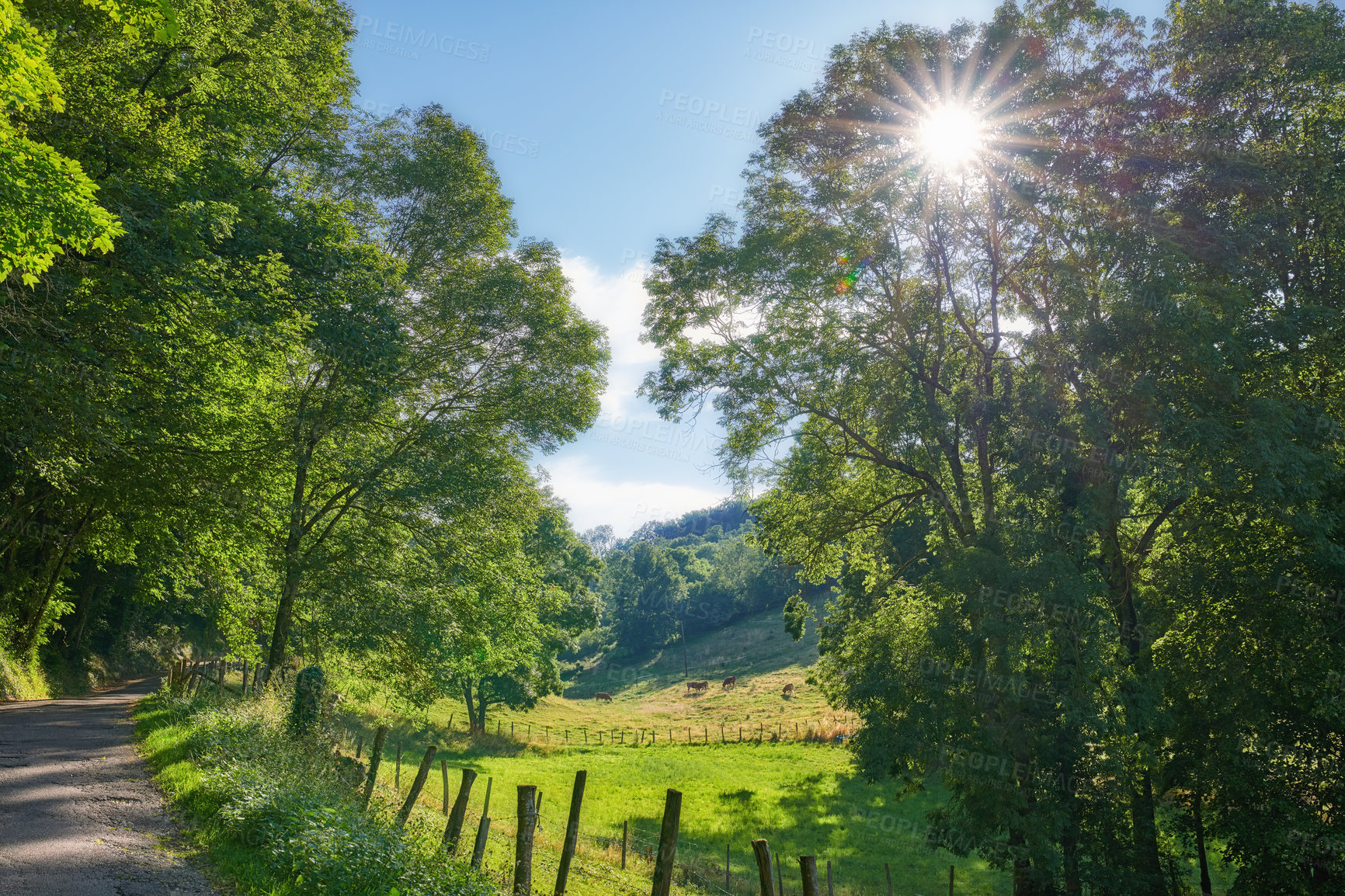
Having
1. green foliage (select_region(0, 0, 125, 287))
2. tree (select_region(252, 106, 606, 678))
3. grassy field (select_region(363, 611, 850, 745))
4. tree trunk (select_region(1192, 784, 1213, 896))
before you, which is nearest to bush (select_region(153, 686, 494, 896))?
tree (select_region(252, 106, 606, 678))

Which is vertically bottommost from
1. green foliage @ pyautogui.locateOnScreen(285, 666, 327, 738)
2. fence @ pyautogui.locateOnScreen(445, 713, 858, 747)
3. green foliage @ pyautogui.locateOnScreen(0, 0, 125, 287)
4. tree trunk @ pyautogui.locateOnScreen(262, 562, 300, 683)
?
fence @ pyautogui.locateOnScreen(445, 713, 858, 747)

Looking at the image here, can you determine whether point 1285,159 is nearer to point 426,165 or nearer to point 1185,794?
point 1185,794

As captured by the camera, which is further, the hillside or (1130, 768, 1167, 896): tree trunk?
the hillside

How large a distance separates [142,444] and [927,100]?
1862 centimetres

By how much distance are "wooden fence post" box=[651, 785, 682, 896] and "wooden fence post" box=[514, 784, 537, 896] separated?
208cm

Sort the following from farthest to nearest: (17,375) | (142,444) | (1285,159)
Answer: (142,444), (1285,159), (17,375)

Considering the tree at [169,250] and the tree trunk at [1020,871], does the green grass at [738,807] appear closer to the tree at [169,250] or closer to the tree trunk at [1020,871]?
the tree trunk at [1020,871]

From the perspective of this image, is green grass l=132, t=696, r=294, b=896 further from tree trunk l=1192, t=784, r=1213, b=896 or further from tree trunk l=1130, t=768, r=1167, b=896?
tree trunk l=1192, t=784, r=1213, b=896

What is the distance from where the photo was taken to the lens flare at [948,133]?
15867mm

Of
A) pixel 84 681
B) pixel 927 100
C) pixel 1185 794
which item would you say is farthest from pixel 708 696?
pixel 927 100

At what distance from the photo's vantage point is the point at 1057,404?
45.9 feet

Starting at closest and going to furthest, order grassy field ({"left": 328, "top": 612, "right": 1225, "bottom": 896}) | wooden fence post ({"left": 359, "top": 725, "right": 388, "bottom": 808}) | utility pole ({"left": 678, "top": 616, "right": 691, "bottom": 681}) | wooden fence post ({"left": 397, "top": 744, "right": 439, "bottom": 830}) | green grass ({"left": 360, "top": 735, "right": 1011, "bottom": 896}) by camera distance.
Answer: wooden fence post ({"left": 397, "top": 744, "right": 439, "bottom": 830}) → wooden fence post ({"left": 359, "top": 725, "right": 388, "bottom": 808}) → grassy field ({"left": 328, "top": 612, "right": 1225, "bottom": 896}) → green grass ({"left": 360, "top": 735, "right": 1011, "bottom": 896}) → utility pole ({"left": 678, "top": 616, "right": 691, "bottom": 681})

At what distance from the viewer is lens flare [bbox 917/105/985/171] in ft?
52.1

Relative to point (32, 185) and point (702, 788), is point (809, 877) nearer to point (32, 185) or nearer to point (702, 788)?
point (32, 185)
